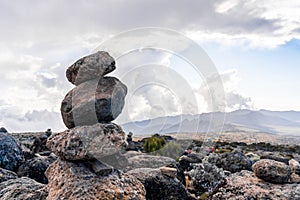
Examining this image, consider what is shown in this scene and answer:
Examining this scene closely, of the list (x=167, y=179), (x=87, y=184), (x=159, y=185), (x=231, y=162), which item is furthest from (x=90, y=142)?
(x=231, y=162)

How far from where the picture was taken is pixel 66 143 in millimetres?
11320

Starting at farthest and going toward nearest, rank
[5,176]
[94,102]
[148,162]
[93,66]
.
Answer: [148,162] < [5,176] < [93,66] < [94,102]

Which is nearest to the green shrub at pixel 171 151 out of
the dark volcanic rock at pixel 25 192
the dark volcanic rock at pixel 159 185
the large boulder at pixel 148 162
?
the large boulder at pixel 148 162

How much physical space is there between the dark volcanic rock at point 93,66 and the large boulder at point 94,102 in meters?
0.22

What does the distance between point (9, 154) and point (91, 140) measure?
13102 mm

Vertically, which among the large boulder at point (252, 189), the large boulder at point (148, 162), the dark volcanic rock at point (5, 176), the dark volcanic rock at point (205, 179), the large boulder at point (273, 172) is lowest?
the dark volcanic rock at point (205, 179)

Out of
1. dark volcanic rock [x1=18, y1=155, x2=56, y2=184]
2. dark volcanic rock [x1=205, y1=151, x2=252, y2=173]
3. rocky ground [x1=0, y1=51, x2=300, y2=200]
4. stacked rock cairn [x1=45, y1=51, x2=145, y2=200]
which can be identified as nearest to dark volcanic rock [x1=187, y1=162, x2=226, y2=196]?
dark volcanic rock [x1=205, y1=151, x2=252, y2=173]

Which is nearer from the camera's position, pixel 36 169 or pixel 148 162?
pixel 148 162

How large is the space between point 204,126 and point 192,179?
515 cm

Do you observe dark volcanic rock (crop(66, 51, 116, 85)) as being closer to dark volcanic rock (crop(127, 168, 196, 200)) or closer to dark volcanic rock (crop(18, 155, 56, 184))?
dark volcanic rock (crop(127, 168, 196, 200))

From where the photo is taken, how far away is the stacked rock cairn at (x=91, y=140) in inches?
434

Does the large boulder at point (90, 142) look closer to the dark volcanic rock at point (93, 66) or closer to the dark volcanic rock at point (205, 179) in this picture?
the dark volcanic rock at point (93, 66)

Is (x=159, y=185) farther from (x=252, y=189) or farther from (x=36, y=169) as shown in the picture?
(x=36, y=169)

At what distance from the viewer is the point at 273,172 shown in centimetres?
1281
